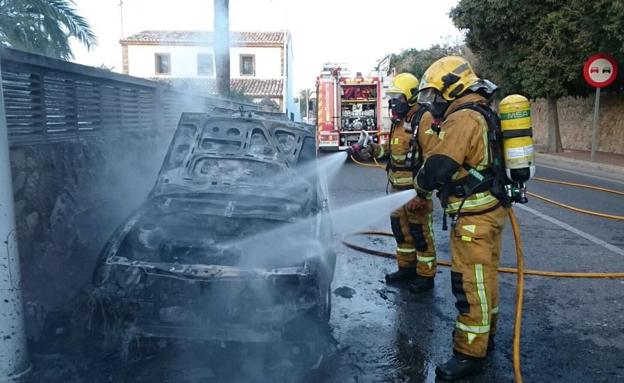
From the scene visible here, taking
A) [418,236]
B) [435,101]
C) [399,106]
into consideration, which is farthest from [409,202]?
[435,101]

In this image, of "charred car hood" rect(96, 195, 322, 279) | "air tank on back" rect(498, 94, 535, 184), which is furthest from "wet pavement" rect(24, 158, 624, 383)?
"air tank on back" rect(498, 94, 535, 184)

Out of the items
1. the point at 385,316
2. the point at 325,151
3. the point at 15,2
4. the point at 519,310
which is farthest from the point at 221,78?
the point at 519,310

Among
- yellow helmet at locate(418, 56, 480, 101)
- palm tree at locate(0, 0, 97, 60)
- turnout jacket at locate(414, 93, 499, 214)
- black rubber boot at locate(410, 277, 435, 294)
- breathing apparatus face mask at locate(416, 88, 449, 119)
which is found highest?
palm tree at locate(0, 0, 97, 60)

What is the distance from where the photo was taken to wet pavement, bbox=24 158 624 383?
3.04 m

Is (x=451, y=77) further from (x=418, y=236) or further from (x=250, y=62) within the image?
(x=250, y=62)

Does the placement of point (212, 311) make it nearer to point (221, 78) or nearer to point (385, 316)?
point (385, 316)

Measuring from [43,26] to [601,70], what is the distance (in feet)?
41.5

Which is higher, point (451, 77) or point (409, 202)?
point (451, 77)

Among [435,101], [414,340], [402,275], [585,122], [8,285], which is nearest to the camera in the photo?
[8,285]

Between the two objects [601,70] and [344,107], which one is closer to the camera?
Answer: [601,70]

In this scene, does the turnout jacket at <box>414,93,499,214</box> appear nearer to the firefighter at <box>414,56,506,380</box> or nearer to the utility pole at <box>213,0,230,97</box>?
the firefighter at <box>414,56,506,380</box>

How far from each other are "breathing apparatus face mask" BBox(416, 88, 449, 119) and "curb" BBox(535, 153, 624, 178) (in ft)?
35.7

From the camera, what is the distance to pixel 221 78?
13812 millimetres

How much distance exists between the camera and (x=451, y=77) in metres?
3.22
